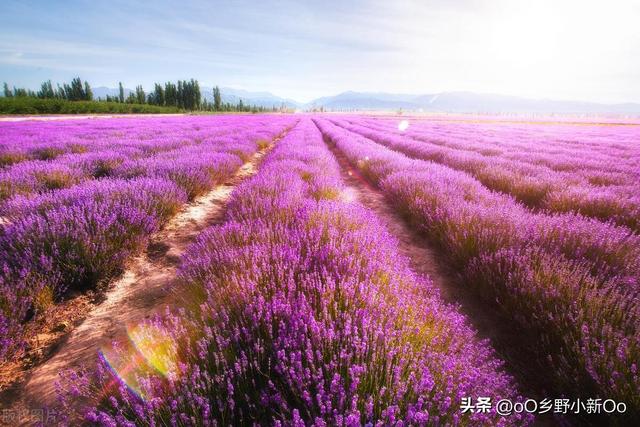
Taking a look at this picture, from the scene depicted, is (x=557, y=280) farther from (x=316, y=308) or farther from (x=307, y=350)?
(x=307, y=350)

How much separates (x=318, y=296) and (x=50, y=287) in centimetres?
222

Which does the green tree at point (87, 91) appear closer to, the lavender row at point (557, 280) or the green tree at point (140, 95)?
the green tree at point (140, 95)

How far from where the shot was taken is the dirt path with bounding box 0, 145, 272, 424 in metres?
1.65

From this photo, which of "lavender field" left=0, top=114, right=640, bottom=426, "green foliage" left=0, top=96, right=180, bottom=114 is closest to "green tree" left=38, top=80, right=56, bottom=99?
"green foliage" left=0, top=96, right=180, bottom=114

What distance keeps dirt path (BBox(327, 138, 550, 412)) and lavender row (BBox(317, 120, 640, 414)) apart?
10cm

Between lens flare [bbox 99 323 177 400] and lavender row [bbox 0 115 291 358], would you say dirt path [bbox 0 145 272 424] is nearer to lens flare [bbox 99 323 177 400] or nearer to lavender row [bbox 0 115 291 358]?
lavender row [bbox 0 115 291 358]

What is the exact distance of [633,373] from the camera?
1370 mm

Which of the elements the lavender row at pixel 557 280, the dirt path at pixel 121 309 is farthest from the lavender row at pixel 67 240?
the lavender row at pixel 557 280

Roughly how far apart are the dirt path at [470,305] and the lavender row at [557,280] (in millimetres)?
97

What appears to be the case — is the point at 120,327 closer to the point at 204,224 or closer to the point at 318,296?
the point at 318,296

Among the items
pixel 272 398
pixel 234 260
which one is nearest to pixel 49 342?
pixel 234 260

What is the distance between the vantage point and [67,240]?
2.60 m

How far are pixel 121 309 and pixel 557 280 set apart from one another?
11.0ft

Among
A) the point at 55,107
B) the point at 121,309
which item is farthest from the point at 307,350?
the point at 55,107
